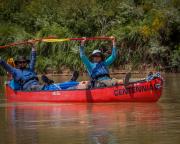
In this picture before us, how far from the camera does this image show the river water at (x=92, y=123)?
37.4ft

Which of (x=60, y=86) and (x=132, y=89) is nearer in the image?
(x=132, y=89)

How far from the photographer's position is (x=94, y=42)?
43219mm

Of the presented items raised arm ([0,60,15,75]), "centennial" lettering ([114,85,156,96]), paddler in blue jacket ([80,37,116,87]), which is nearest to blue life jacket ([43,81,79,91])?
raised arm ([0,60,15,75])

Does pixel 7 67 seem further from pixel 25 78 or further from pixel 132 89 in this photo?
pixel 132 89

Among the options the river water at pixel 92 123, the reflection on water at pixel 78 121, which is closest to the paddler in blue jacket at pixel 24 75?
the river water at pixel 92 123

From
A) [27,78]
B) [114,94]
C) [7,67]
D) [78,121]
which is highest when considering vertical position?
[7,67]

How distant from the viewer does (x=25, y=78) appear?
68.4 ft

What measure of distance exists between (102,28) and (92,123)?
3146 centimetres

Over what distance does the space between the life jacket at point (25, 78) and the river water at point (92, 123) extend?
173 cm

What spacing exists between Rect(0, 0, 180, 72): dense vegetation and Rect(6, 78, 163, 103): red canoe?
21190 mm

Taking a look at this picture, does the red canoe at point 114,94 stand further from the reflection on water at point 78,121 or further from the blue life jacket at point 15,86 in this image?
the blue life jacket at point 15,86

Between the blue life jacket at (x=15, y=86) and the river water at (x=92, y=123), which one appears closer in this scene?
the river water at (x=92, y=123)

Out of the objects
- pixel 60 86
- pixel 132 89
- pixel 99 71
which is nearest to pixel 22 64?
pixel 60 86

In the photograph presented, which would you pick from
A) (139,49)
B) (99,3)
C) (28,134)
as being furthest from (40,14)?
(28,134)
